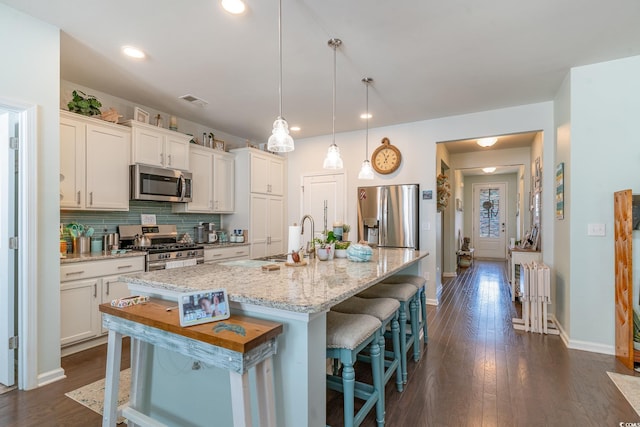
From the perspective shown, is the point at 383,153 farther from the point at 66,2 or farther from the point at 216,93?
the point at 66,2

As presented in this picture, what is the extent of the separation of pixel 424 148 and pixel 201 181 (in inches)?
126

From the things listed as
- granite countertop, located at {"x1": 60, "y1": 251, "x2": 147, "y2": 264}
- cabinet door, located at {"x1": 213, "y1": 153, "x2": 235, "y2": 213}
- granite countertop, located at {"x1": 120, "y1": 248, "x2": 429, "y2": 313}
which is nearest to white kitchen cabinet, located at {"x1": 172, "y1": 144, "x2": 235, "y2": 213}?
cabinet door, located at {"x1": 213, "y1": 153, "x2": 235, "y2": 213}

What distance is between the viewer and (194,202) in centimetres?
435

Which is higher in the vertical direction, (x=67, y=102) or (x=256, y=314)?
(x=67, y=102)

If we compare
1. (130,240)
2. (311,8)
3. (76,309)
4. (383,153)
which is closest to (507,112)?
(383,153)

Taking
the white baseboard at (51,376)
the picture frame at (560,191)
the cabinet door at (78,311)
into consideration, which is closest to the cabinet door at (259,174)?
the cabinet door at (78,311)

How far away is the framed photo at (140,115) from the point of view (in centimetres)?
362

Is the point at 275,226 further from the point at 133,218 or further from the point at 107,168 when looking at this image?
the point at 107,168

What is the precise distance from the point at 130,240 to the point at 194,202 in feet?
3.02

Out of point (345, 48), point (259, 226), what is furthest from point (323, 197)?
point (345, 48)

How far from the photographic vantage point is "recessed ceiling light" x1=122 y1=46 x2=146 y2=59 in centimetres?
262

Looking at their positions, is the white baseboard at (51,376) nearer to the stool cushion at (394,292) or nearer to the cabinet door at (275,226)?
the stool cushion at (394,292)

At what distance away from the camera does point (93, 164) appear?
3.23 m

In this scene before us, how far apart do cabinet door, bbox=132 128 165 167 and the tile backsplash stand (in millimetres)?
569
